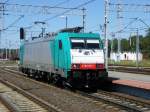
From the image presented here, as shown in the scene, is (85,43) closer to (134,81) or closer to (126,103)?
(134,81)

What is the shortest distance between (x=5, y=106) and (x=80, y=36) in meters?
8.45

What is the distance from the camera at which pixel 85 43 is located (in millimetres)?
24219

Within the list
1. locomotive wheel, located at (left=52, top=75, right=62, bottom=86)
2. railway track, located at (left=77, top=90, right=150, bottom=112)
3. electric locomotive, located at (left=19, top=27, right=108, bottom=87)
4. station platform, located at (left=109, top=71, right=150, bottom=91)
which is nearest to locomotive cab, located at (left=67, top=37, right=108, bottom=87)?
electric locomotive, located at (left=19, top=27, right=108, bottom=87)

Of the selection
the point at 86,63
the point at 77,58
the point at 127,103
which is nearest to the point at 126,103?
the point at 127,103

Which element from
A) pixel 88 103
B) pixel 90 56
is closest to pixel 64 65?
pixel 90 56

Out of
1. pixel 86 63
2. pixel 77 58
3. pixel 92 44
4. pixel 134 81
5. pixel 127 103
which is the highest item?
pixel 92 44

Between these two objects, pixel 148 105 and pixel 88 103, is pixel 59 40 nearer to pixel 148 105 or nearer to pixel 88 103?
pixel 88 103

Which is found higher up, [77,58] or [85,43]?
[85,43]

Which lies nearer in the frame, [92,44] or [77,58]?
[77,58]

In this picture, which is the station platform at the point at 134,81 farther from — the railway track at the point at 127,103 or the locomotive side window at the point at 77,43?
the locomotive side window at the point at 77,43

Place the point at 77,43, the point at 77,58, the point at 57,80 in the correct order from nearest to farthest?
the point at 77,58 → the point at 77,43 → the point at 57,80

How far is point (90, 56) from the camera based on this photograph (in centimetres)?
2380

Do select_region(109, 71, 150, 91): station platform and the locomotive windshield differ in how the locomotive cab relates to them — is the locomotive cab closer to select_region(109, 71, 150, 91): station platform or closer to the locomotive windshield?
the locomotive windshield

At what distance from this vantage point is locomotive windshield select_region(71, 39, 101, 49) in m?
23.9
